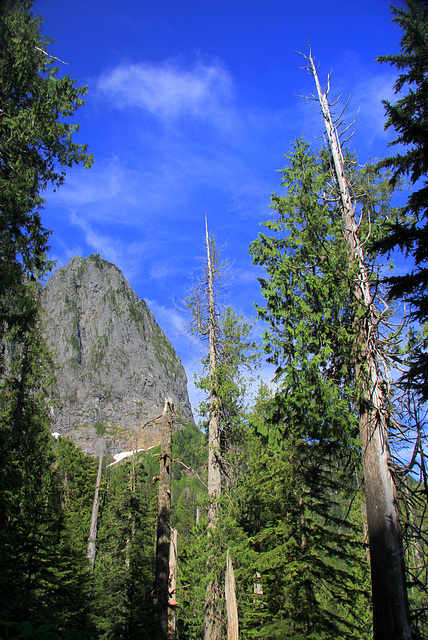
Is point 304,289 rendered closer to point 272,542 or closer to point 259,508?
point 272,542

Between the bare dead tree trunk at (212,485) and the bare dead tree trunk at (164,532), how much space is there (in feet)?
10.5

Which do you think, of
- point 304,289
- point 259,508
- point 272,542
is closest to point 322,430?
point 304,289

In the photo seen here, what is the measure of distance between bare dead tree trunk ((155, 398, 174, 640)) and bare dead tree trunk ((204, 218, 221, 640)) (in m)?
3.19

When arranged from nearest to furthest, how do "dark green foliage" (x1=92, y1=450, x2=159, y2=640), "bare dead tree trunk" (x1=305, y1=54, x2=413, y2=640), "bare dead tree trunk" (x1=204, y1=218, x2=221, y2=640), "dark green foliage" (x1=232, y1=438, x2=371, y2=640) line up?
1. "bare dead tree trunk" (x1=305, y1=54, x2=413, y2=640)
2. "dark green foliage" (x1=232, y1=438, x2=371, y2=640)
3. "bare dead tree trunk" (x1=204, y1=218, x2=221, y2=640)
4. "dark green foliage" (x1=92, y1=450, x2=159, y2=640)

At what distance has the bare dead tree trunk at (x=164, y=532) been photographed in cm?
874

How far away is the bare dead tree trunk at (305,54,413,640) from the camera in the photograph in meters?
5.43

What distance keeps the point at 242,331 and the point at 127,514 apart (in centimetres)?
1096

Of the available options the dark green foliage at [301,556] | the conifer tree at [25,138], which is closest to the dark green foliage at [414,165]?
the dark green foliage at [301,556]

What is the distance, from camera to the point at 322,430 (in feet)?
22.5

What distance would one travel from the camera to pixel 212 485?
43.3 ft

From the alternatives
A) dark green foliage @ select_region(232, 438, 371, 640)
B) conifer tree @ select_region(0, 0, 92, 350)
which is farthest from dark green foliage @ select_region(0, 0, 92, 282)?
dark green foliage @ select_region(232, 438, 371, 640)

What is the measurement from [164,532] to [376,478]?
5.65 meters

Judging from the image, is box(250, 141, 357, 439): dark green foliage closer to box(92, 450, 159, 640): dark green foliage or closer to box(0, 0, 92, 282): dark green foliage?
box(0, 0, 92, 282): dark green foliage

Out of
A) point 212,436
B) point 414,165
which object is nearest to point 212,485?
point 212,436
